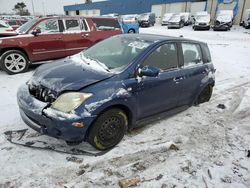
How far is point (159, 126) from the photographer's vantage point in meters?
4.29

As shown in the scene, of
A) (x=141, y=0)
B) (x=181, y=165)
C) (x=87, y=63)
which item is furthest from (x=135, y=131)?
(x=141, y=0)

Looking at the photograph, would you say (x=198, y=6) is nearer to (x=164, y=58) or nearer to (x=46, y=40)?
(x=46, y=40)

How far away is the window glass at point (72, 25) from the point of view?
7.83 metres

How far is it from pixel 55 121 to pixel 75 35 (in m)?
5.60

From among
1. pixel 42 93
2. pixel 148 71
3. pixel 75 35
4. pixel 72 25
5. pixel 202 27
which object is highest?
pixel 72 25

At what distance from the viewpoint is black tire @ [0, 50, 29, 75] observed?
6930 mm

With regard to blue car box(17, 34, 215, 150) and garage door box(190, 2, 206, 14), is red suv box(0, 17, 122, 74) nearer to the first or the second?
blue car box(17, 34, 215, 150)

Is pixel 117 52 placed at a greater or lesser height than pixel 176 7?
greater

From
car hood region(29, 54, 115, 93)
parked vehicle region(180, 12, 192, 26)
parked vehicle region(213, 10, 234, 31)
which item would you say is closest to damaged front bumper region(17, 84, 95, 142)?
car hood region(29, 54, 115, 93)

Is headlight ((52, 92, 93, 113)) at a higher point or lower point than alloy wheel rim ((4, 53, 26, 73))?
higher

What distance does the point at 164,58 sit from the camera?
157 inches

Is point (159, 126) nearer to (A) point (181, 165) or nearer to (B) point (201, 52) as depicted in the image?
(A) point (181, 165)

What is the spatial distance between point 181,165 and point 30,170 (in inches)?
79.6

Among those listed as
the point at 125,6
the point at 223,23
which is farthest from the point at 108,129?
the point at 125,6
